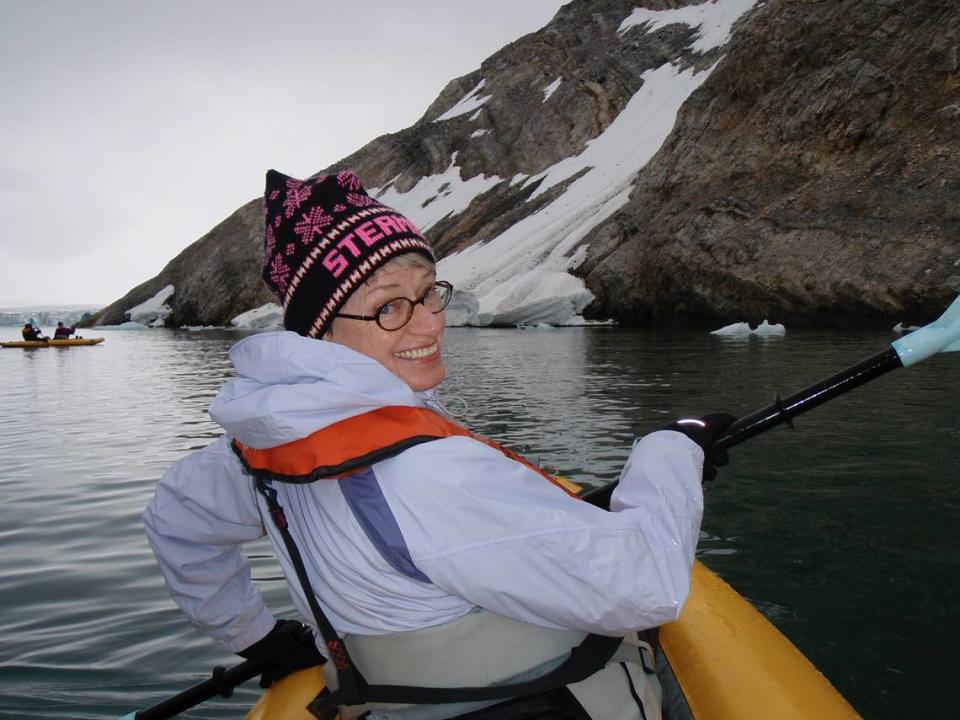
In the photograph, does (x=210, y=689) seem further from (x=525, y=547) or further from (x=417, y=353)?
(x=525, y=547)

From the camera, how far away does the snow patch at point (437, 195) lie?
5738 cm

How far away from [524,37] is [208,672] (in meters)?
72.3

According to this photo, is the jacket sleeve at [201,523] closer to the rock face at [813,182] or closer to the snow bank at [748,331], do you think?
the rock face at [813,182]

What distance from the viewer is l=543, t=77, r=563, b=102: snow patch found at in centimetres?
5938

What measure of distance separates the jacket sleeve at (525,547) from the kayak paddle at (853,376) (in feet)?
3.36

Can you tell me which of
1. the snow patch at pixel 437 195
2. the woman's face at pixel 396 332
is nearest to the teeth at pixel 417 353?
the woman's face at pixel 396 332

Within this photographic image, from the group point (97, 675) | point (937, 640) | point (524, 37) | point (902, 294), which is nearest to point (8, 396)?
point (97, 675)

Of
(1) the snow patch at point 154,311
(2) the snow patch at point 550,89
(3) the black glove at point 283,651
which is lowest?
(3) the black glove at point 283,651

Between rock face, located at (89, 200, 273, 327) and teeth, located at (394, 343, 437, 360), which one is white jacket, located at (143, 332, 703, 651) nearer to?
teeth, located at (394, 343, 437, 360)

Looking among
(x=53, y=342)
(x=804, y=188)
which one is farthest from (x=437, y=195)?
(x=804, y=188)

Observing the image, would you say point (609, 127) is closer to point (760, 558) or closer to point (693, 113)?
point (693, 113)

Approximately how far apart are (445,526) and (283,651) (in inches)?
58.0

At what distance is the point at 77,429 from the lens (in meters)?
10.3

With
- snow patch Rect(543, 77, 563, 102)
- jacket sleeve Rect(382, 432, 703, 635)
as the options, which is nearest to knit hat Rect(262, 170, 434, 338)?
jacket sleeve Rect(382, 432, 703, 635)
